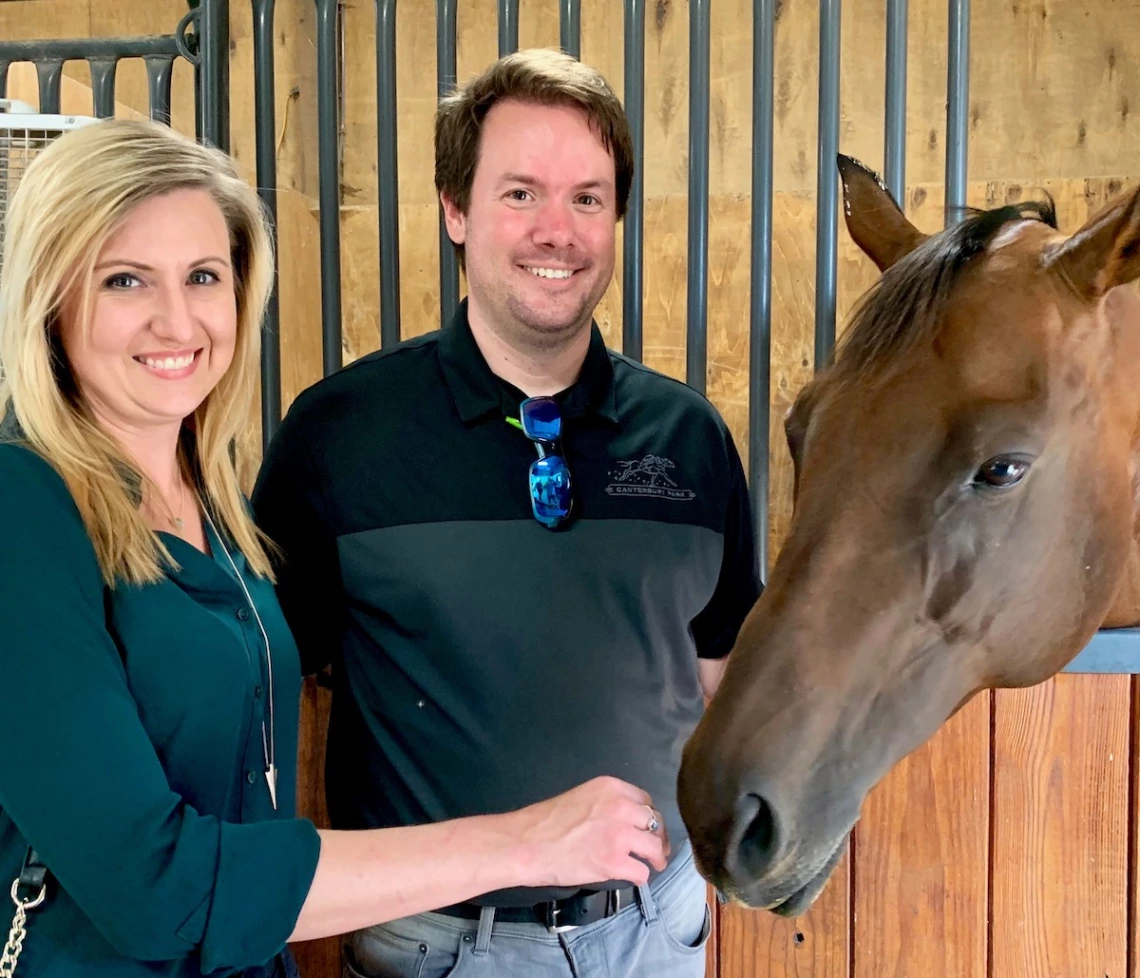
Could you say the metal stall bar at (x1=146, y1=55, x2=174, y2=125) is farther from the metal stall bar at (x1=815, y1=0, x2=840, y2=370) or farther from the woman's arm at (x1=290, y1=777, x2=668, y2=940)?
the woman's arm at (x1=290, y1=777, x2=668, y2=940)

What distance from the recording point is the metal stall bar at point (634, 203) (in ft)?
4.73

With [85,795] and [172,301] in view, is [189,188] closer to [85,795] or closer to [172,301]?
[172,301]

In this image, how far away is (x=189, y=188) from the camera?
3.07ft

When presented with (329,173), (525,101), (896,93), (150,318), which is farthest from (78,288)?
(896,93)

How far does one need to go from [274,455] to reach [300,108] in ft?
4.90

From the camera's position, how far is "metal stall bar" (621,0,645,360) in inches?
56.8

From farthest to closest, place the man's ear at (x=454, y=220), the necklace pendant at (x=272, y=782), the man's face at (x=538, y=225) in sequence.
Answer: the man's ear at (x=454, y=220) → the man's face at (x=538, y=225) → the necklace pendant at (x=272, y=782)

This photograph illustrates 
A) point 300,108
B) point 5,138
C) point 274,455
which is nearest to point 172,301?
point 274,455

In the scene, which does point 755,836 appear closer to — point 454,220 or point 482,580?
point 482,580

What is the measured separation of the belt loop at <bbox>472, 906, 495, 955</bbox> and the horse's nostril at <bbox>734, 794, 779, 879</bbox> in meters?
0.46

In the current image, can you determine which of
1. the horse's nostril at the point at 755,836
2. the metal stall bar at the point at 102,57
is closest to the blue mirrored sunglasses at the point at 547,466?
the horse's nostril at the point at 755,836

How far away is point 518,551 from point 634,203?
0.63 m

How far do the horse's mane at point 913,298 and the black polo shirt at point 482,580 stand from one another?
15.2 inches

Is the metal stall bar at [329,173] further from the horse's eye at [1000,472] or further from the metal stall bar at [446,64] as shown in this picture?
the horse's eye at [1000,472]
